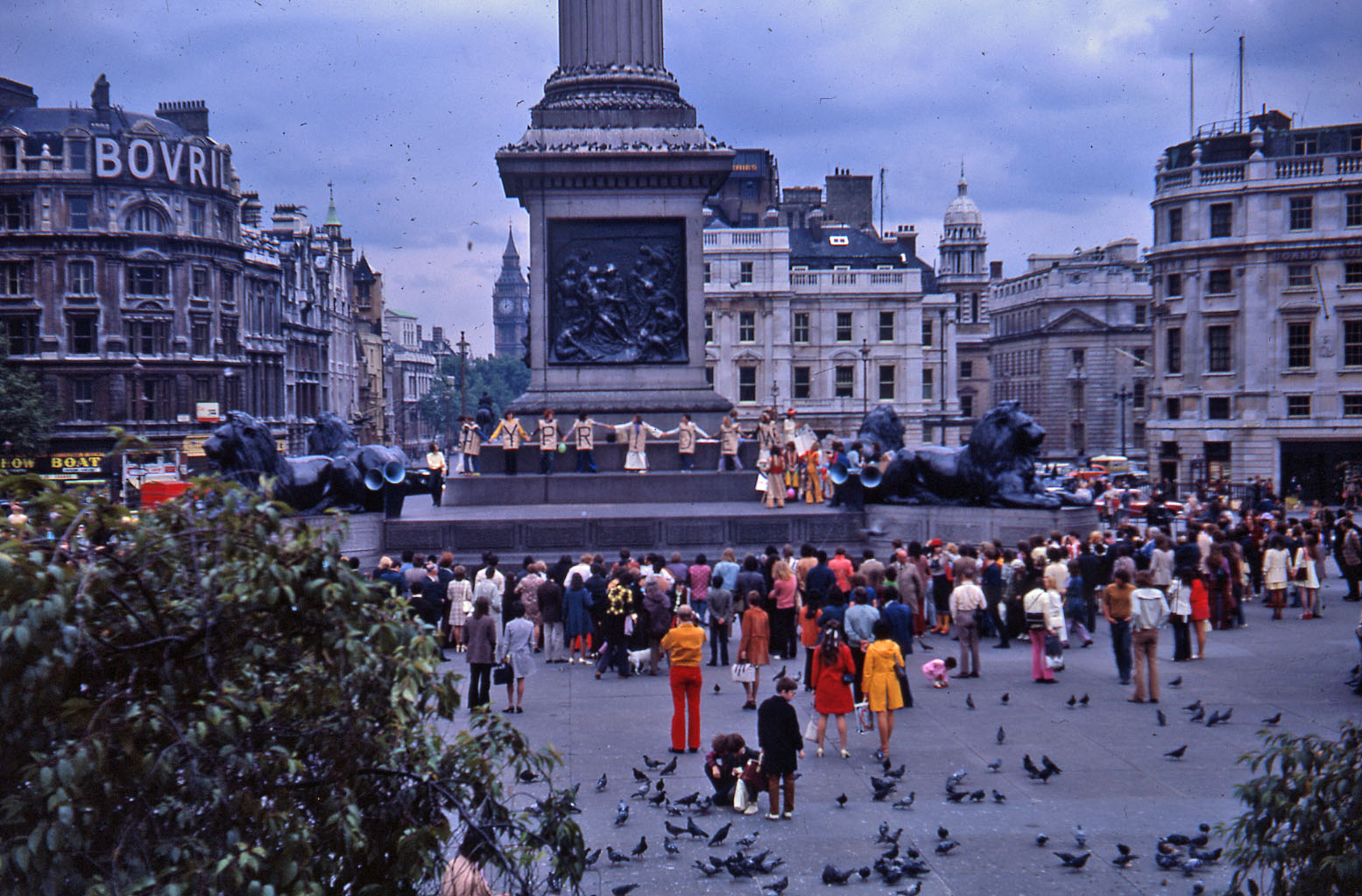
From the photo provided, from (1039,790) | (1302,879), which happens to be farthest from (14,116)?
(1302,879)

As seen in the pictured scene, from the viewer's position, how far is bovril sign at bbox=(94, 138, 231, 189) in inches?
2405

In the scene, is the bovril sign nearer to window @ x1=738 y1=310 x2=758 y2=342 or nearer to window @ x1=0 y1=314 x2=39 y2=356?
window @ x1=0 y1=314 x2=39 y2=356

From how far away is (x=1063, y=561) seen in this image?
20.8 metres

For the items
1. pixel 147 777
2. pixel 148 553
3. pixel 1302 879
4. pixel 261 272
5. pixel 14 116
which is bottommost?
pixel 1302 879

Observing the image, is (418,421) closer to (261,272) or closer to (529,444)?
(261,272)

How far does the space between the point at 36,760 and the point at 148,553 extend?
2.84ft

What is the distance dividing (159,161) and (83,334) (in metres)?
8.98

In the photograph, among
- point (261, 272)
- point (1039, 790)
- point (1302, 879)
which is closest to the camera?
point (1302, 879)

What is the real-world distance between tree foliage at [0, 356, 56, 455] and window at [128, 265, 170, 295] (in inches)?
297

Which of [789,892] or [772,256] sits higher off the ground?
[772,256]

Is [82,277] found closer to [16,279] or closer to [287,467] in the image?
[16,279]

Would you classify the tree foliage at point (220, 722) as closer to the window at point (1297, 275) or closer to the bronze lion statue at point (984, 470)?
the bronze lion statue at point (984, 470)

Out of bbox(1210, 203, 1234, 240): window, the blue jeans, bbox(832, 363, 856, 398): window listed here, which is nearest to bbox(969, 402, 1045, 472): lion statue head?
the blue jeans

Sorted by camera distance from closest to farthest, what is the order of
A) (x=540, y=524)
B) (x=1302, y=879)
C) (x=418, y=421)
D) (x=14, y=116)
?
(x=1302, y=879) → (x=540, y=524) → (x=14, y=116) → (x=418, y=421)
